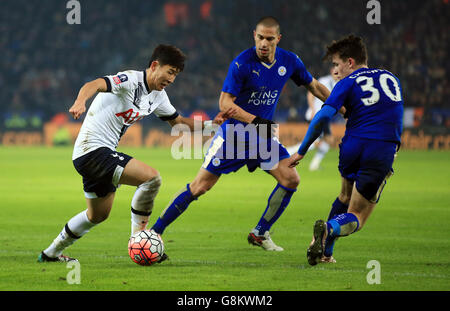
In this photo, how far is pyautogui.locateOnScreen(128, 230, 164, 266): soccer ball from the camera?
618 centimetres

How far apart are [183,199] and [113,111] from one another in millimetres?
1314

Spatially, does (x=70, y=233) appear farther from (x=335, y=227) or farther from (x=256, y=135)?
(x=335, y=227)

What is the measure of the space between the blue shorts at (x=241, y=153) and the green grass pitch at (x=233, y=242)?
0.83 m

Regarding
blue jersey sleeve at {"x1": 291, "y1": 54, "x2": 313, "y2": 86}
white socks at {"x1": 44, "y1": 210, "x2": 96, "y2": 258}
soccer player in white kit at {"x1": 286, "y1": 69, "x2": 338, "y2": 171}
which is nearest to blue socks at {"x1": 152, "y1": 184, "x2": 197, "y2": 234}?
white socks at {"x1": 44, "y1": 210, "x2": 96, "y2": 258}

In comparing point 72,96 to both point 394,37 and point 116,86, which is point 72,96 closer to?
point 394,37

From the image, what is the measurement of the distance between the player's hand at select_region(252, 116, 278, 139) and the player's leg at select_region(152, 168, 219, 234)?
2.11 ft

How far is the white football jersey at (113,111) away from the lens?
632 centimetres

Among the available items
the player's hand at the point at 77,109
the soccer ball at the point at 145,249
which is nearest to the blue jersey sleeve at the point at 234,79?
the soccer ball at the point at 145,249

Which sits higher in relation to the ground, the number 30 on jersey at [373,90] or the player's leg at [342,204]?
the number 30 on jersey at [373,90]

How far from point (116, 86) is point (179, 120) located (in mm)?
1208

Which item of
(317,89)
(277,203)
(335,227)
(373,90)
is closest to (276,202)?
(277,203)

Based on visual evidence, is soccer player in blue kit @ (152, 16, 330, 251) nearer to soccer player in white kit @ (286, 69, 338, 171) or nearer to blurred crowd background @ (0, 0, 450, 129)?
soccer player in white kit @ (286, 69, 338, 171)

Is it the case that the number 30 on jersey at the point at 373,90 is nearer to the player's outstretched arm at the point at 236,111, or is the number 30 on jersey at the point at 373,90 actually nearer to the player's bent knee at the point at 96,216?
the player's outstretched arm at the point at 236,111
